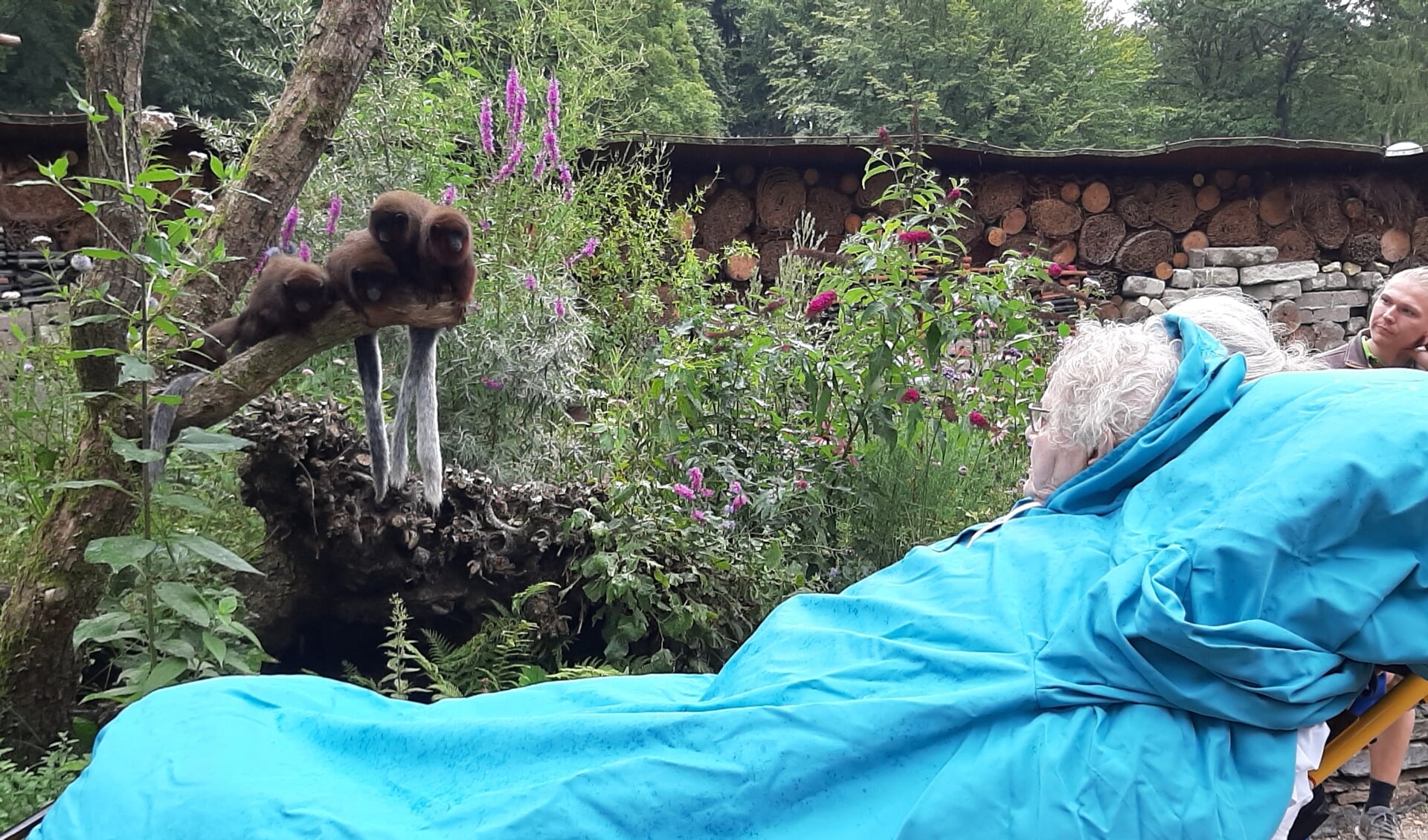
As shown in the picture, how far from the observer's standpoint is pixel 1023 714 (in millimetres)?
1266

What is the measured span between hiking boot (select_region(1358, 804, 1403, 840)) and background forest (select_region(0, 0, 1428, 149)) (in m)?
14.4

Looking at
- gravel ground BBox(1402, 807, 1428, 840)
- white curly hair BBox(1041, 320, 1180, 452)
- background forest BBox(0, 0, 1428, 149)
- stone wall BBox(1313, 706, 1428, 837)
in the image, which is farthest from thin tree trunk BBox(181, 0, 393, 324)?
background forest BBox(0, 0, 1428, 149)

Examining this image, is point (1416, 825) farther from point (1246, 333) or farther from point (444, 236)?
point (444, 236)

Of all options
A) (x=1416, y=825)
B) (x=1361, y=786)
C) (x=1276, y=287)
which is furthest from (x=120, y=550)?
(x=1276, y=287)

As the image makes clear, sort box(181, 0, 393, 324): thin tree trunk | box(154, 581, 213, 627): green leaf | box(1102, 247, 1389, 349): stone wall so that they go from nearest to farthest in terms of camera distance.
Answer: box(154, 581, 213, 627): green leaf
box(181, 0, 393, 324): thin tree trunk
box(1102, 247, 1389, 349): stone wall

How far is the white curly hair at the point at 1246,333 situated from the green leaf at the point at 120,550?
1.99m

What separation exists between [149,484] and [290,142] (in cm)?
88

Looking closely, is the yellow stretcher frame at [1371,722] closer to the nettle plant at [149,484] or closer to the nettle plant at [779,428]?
the nettle plant at [779,428]

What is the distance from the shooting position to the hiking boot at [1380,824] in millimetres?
2641

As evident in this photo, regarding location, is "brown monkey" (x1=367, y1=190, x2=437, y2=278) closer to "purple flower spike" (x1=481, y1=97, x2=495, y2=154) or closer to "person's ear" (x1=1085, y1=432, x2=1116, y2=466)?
"purple flower spike" (x1=481, y1=97, x2=495, y2=154)

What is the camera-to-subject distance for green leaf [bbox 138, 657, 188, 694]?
195 centimetres

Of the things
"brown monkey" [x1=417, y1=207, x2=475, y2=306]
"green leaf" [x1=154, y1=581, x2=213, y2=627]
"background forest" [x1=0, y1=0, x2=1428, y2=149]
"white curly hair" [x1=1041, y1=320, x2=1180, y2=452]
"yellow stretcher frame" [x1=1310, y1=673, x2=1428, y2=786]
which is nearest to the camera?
"yellow stretcher frame" [x1=1310, y1=673, x2=1428, y2=786]

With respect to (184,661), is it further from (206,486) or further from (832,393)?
(832,393)

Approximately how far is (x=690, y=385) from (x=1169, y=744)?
6.57 feet
